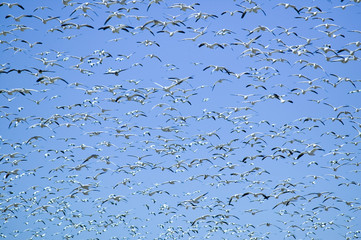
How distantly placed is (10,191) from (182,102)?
68.0ft

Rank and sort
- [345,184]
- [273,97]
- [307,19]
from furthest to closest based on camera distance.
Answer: [345,184]
[273,97]
[307,19]

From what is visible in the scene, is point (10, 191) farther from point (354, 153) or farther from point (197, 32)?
point (354, 153)

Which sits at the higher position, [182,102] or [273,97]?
[273,97]

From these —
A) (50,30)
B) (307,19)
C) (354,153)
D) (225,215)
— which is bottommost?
(225,215)

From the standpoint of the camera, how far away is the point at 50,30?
38.2 m

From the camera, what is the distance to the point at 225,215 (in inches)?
2085

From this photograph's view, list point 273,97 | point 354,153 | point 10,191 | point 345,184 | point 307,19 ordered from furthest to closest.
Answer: point 10,191 → point 345,184 → point 354,153 → point 273,97 → point 307,19

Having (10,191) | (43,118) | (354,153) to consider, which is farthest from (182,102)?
(10,191)

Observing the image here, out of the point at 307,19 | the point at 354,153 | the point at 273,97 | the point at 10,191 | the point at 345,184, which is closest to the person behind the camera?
the point at 307,19

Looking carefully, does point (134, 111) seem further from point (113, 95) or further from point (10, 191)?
point (10, 191)

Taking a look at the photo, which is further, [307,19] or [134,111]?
[134,111]

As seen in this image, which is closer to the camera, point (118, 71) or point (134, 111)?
point (118, 71)

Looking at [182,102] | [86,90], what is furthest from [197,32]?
[86,90]

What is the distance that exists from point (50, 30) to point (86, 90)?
214 inches
